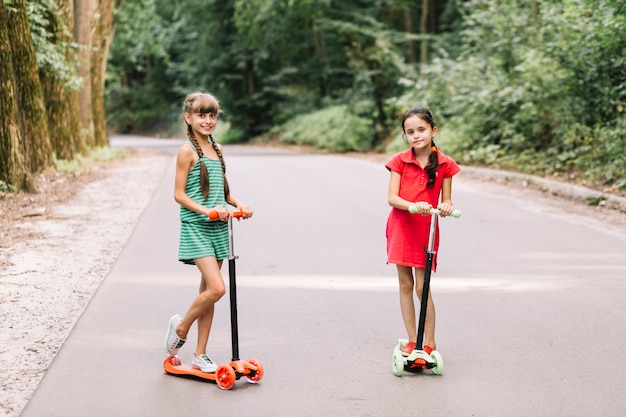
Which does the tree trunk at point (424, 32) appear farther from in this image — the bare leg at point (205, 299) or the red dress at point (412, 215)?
the bare leg at point (205, 299)

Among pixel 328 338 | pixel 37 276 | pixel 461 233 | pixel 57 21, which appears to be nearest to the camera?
pixel 328 338

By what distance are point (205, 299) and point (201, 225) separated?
455mm

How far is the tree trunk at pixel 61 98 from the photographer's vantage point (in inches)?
747

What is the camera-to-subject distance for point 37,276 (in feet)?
26.2

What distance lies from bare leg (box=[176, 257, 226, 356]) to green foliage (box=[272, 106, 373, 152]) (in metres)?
27.1

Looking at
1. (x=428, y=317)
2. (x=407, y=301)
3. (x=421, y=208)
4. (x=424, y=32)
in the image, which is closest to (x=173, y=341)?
(x=407, y=301)

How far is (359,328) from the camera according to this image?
6105 millimetres

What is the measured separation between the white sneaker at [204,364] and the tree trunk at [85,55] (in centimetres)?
1776

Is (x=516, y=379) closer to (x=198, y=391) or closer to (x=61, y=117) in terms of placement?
(x=198, y=391)

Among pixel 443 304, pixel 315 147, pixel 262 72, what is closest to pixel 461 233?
pixel 443 304

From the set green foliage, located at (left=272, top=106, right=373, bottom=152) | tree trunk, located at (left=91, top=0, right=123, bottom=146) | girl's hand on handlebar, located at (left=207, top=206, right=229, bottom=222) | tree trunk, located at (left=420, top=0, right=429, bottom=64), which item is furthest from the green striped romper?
tree trunk, located at (left=420, top=0, right=429, bottom=64)

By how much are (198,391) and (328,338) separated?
1365 mm

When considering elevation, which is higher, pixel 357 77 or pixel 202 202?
pixel 357 77

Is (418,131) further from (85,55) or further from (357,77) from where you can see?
(357,77)
